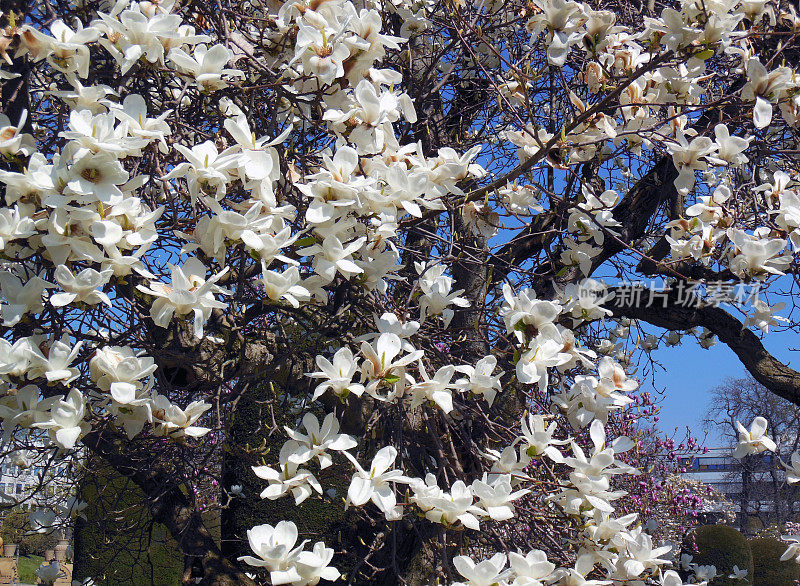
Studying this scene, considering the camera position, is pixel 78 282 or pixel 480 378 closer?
pixel 78 282

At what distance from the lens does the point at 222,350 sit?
203cm

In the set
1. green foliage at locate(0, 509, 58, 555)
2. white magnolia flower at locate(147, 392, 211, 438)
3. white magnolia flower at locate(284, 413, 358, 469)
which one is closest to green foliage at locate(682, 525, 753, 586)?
green foliage at locate(0, 509, 58, 555)

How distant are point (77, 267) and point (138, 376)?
1.36 ft

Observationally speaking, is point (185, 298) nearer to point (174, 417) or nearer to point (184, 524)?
point (174, 417)

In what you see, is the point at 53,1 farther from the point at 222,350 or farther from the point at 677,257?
the point at 677,257

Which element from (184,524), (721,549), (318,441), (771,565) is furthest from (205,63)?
(771,565)

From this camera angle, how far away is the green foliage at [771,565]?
8.13m

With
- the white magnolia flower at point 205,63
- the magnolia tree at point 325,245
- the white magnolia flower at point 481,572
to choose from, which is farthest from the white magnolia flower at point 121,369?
the white magnolia flower at point 481,572

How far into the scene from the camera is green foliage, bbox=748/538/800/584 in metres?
8.13

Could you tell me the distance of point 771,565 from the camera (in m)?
8.33

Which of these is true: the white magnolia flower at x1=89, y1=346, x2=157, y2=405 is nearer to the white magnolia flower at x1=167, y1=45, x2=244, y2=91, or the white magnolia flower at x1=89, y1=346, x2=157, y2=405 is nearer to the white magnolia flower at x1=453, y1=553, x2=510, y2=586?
the white magnolia flower at x1=167, y1=45, x2=244, y2=91

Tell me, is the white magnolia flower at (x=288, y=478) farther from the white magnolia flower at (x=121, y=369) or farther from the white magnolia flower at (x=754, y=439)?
the white magnolia flower at (x=754, y=439)

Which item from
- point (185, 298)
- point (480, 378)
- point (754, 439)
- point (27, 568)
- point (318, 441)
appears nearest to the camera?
point (185, 298)

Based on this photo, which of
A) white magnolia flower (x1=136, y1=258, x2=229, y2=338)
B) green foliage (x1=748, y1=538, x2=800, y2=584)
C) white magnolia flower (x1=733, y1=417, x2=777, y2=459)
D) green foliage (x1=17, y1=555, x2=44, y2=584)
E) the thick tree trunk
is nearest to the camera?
white magnolia flower (x1=136, y1=258, x2=229, y2=338)
